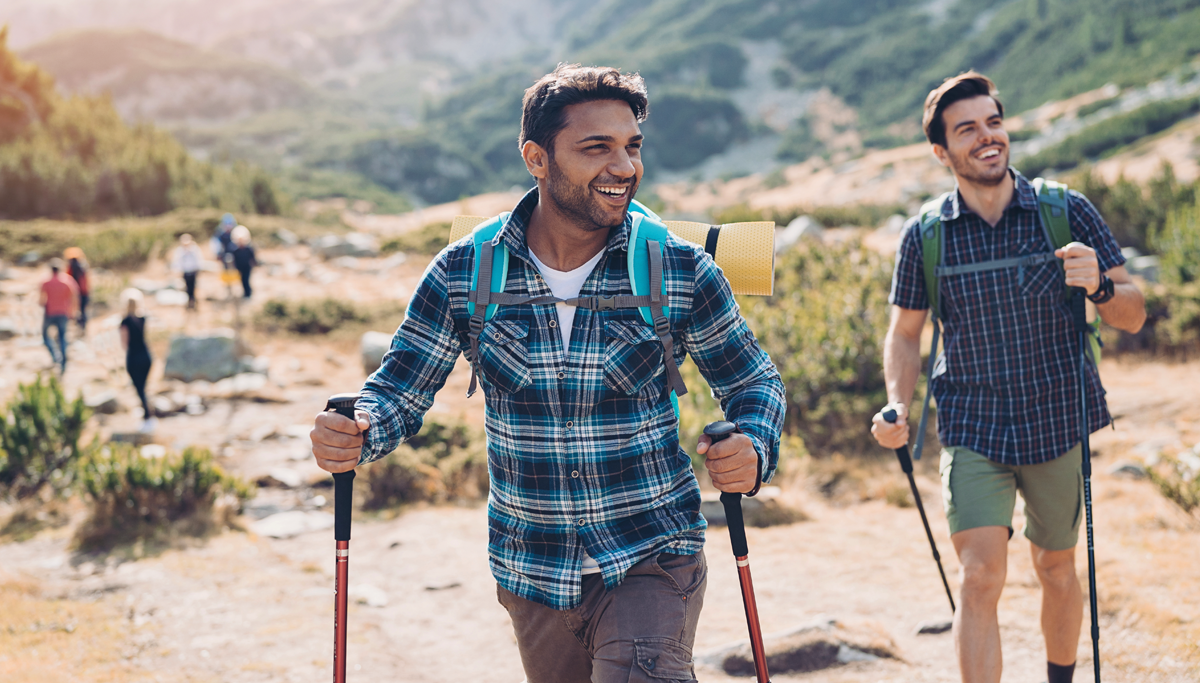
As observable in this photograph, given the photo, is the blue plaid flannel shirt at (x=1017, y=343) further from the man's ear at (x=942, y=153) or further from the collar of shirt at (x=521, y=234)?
the collar of shirt at (x=521, y=234)

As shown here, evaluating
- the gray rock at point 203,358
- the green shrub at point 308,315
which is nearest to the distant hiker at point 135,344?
the gray rock at point 203,358

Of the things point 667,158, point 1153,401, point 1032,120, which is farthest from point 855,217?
point 667,158

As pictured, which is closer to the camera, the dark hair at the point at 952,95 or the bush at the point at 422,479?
the dark hair at the point at 952,95

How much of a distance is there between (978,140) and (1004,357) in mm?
831

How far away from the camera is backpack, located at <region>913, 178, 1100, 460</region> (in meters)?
→ 3.35

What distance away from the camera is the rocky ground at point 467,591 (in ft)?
15.8

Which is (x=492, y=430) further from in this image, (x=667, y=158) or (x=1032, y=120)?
(x=667, y=158)

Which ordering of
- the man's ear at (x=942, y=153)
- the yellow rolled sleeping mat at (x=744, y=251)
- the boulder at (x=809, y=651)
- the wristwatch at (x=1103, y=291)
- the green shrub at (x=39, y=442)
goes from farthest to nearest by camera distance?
1. the green shrub at (x=39, y=442)
2. the boulder at (x=809, y=651)
3. the man's ear at (x=942, y=153)
4. the wristwatch at (x=1103, y=291)
5. the yellow rolled sleeping mat at (x=744, y=251)

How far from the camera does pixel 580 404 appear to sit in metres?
2.23

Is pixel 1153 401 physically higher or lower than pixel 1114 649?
higher

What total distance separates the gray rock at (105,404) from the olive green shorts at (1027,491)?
11595mm

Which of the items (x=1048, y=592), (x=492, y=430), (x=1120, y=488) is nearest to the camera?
(x=492, y=430)

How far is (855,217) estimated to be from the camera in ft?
86.1

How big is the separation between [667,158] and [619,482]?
4690 inches
